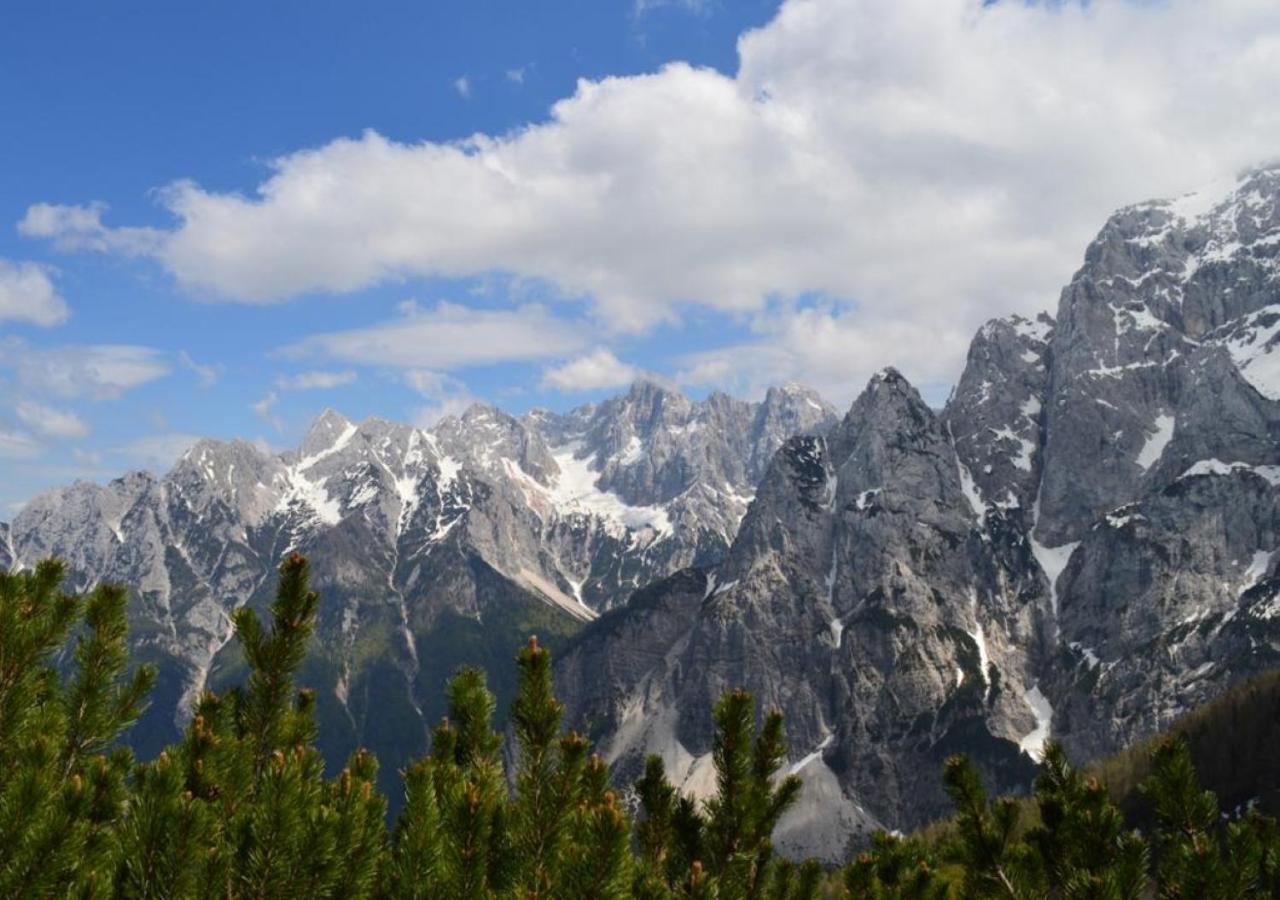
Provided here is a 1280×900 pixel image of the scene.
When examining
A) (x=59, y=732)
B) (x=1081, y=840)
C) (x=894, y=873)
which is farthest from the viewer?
(x=894, y=873)

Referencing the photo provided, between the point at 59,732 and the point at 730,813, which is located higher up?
the point at 59,732

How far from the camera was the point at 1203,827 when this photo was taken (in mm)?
10203

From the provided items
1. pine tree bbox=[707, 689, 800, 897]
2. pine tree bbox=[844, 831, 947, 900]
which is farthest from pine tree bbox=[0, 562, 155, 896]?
pine tree bbox=[844, 831, 947, 900]

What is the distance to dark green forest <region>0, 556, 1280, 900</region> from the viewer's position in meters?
6.93

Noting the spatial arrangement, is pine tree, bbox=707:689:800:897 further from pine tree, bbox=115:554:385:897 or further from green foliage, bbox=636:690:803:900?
pine tree, bbox=115:554:385:897

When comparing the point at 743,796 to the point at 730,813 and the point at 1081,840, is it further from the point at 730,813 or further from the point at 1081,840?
the point at 1081,840

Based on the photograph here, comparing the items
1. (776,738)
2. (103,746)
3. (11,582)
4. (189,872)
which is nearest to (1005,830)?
(776,738)

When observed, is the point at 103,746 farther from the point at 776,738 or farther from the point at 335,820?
the point at 776,738

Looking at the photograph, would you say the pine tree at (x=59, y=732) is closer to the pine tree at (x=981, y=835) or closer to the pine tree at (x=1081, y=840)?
the pine tree at (x=1081, y=840)

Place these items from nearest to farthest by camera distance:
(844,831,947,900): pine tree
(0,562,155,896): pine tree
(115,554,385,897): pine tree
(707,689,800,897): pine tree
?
(115,554,385,897): pine tree < (0,562,155,896): pine tree < (707,689,800,897): pine tree < (844,831,947,900): pine tree

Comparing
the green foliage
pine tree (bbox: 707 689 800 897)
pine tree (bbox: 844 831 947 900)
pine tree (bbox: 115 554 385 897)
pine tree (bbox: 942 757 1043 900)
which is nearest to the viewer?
pine tree (bbox: 115 554 385 897)

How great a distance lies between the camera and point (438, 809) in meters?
7.86

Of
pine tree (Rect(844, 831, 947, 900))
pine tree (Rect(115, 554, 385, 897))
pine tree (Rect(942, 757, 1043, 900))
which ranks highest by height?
pine tree (Rect(115, 554, 385, 897))

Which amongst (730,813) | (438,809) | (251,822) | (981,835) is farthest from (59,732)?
(981,835)
